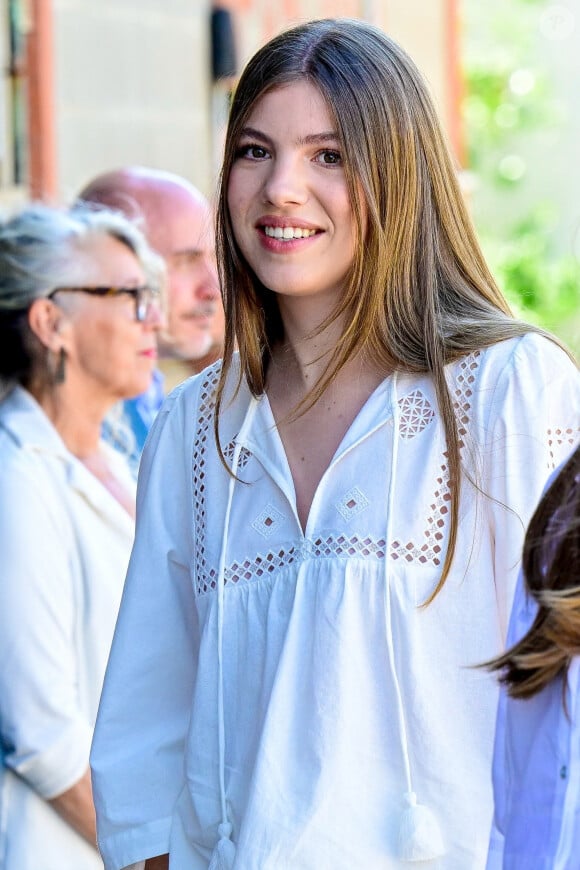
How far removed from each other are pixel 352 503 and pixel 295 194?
0.42m

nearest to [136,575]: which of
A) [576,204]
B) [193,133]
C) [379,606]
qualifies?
[379,606]

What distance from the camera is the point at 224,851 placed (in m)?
1.97

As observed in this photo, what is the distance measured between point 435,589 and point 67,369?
5.70 feet

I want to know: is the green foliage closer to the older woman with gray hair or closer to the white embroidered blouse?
the older woman with gray hair

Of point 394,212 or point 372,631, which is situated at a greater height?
point 394,212

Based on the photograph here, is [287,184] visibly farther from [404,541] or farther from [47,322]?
[47,322]

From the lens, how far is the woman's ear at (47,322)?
11.3 ft

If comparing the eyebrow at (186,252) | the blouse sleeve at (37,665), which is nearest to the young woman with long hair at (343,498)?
the blouse sleeve at (37,665)

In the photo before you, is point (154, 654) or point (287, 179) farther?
point (154, 654)

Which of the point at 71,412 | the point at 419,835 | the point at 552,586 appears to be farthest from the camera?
the point at 71,412

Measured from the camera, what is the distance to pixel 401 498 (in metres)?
1.95

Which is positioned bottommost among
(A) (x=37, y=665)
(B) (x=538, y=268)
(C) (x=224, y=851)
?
Answer: (B) (x=538, y=268)

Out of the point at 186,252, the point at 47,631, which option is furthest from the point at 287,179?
the point at 186,252

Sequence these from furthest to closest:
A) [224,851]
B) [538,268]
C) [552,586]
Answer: [538,268] → [224,851] → [552,586]
